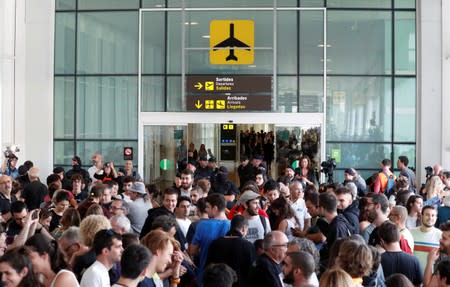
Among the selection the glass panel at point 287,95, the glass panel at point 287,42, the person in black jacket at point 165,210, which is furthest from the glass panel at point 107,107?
the person in black jacket at point 165,210

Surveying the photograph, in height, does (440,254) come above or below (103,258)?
below

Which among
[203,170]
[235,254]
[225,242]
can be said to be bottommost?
[235,254]

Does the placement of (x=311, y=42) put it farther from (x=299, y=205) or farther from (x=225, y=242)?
(x=225, y=242)

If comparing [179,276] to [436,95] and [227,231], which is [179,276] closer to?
[227,231]

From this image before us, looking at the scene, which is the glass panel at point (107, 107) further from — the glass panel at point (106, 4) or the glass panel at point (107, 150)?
the glass panel at point (106, 4)

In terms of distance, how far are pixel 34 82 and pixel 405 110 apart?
1048 centimetres

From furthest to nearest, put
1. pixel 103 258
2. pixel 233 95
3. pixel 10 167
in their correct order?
1. pixel 233 95
2. pixel 10 167
3. pixel 103 258

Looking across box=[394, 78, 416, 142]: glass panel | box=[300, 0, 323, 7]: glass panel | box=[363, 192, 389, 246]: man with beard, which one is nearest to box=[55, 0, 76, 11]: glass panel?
box=[300, 0, 323, 7]: glass panel

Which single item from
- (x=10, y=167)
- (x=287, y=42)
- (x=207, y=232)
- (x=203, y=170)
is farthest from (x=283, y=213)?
(x=287, y=42)

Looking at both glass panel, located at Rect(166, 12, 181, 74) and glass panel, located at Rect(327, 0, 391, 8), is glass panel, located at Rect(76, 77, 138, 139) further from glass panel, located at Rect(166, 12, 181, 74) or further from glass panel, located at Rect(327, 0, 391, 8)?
glass panel, located at Rect(327, 0, 391, 8)

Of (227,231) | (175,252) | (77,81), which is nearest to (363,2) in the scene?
(77,81)

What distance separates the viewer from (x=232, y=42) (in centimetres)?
2444

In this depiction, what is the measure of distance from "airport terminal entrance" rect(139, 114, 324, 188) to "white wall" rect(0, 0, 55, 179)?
285 centimetres

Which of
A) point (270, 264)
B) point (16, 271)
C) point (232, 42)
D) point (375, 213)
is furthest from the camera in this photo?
point (232, 42)
